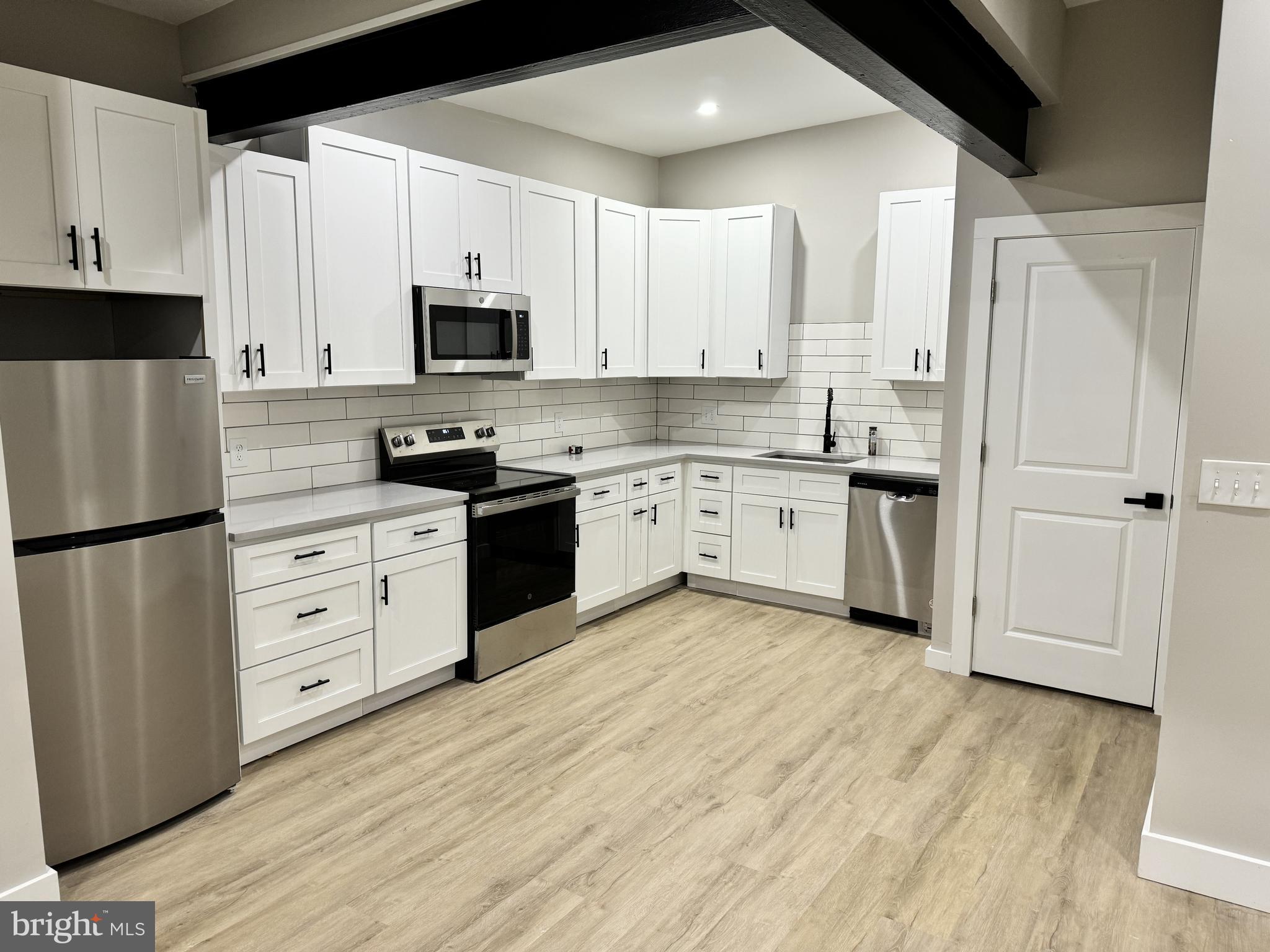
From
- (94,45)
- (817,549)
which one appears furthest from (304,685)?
(817,549)

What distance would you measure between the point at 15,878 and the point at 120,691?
53 centimetres

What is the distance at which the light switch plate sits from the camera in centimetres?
222

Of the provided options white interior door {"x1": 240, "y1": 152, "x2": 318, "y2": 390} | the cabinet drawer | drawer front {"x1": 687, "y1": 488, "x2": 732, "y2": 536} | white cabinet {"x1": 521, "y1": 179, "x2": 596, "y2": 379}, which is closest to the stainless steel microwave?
white cabinet {"x1": 521, "y1": 179, "x2": 596, "y2": 379}

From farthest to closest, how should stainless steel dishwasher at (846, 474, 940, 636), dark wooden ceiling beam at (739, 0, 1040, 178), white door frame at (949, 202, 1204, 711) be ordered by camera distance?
stainless steel dishwasher at (846, 474, 940, 636) < white door frame at (949, 202, 1204, 711) < dark wooden ceiling beam at (739, 0, 1040, 178)

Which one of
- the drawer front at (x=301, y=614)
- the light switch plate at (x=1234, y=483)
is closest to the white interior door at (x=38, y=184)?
the drawer front at (x=301, y=614)

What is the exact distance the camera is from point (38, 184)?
237cm

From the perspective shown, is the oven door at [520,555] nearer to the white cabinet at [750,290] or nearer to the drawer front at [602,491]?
the drawer front at [602,491]

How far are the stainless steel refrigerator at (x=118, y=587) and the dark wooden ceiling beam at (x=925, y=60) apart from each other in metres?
2.04

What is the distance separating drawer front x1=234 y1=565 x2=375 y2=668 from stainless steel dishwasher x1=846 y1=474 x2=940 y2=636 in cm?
257

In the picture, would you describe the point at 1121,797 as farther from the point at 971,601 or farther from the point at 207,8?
the point at 207,8

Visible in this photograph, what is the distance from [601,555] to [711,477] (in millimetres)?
952

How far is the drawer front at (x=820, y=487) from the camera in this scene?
4.57 metres

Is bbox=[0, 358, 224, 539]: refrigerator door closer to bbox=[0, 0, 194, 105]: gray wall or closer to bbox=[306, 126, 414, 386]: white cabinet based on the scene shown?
bbox=[306, 126, 414, 386]: white cabinet

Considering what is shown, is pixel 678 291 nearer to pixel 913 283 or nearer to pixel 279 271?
pixel 913 283
